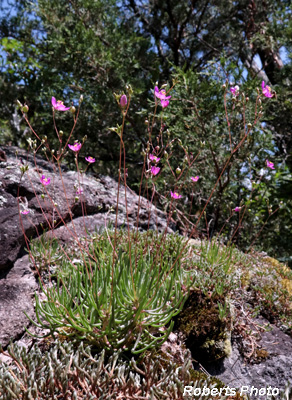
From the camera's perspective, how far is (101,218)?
12.8 feet

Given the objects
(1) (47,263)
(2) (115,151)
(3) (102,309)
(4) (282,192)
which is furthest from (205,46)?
(3) (102,309)

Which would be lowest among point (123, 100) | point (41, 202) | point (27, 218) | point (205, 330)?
point (205, 330)

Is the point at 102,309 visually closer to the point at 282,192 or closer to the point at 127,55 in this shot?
the point at 282,192

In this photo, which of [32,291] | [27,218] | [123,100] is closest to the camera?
[123,100]

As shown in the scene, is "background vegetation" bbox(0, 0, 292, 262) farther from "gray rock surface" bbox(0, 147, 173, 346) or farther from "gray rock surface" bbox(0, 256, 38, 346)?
"gray rock surface" bbox(0, 256, 38, 346)

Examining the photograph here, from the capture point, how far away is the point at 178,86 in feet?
13.9

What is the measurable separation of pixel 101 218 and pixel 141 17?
487 cm

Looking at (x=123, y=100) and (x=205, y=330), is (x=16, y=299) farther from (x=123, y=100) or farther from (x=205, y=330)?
(x=123, y=100)

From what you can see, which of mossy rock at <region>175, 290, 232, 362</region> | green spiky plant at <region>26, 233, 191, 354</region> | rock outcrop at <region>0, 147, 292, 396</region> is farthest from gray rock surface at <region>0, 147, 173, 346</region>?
mossy rock at <region>175, 290, 232, 362</region>

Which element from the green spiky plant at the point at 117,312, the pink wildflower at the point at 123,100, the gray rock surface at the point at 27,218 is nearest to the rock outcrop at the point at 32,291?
the gray rock surface at the point at 27,218

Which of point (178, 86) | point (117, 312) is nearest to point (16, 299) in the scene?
point (117, 312)

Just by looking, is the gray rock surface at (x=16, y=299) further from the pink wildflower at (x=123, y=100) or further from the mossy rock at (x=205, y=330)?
the pink wildflower at (x=123, y=100)

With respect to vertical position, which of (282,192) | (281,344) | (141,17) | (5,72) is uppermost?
(141,17)

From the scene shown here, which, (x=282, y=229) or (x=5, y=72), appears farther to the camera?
(x=5, y=72)
